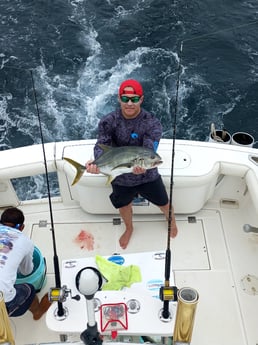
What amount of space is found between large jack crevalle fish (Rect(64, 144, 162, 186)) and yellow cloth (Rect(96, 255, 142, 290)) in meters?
0.64

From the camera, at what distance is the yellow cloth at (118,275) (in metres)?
2.85

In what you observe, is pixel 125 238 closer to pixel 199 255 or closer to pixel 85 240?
pixel 85 240

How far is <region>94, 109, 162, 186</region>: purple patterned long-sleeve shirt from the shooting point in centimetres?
311

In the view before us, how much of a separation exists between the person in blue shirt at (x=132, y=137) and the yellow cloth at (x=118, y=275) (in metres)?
0.58

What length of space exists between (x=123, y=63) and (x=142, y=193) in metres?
6.21

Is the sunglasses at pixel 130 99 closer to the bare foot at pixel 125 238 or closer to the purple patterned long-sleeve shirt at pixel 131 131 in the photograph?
the purple patterned long-sleeve shirt at pixel 131 131

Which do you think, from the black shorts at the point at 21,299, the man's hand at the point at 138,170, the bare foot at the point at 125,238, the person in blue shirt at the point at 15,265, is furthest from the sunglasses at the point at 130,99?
the black shorts at the point at 21,299

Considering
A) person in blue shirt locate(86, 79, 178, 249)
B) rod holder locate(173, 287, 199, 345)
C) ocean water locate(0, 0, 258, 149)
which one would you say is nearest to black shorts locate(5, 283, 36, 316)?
person in blue shirt locate(86, 79, 178, 249)

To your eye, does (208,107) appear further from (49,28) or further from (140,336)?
(140,336)

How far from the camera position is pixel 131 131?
3143mm


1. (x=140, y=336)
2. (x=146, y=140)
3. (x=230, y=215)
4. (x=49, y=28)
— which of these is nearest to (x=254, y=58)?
(x=49, y=28)

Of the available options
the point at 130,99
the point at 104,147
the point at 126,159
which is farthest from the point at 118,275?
the point at 130,99

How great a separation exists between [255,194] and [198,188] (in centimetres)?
46

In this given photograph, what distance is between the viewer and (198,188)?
3559 mm
